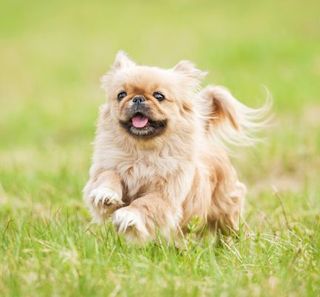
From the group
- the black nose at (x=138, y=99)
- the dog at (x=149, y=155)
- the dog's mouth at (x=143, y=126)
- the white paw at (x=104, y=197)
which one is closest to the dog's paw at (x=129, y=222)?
the dog at (x=149, y=155)

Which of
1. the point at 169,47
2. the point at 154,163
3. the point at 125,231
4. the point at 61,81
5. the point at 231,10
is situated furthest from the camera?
the point at 231,10

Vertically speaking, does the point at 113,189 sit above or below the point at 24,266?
above

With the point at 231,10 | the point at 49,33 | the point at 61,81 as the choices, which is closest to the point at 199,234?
the point at 61,81

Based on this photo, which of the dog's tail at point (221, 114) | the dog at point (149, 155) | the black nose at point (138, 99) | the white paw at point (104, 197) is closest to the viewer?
the white paw at point (104, 197)

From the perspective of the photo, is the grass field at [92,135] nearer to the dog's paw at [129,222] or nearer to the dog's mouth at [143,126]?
the dog's paw at [129,222]

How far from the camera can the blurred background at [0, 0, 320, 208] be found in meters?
8.93

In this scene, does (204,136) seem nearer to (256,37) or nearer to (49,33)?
(256,37)

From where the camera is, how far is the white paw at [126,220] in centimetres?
487

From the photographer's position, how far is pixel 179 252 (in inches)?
193

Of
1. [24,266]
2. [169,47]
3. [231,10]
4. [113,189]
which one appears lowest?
[24,266]

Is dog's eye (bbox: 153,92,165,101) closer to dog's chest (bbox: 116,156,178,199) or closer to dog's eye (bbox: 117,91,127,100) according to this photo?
dog's eye (bbox: 117,91,127,100)

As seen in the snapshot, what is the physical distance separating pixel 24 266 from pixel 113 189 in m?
1.02

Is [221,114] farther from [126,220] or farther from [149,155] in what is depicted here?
[126,220]

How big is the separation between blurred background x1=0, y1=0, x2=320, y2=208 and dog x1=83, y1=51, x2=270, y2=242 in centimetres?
170
